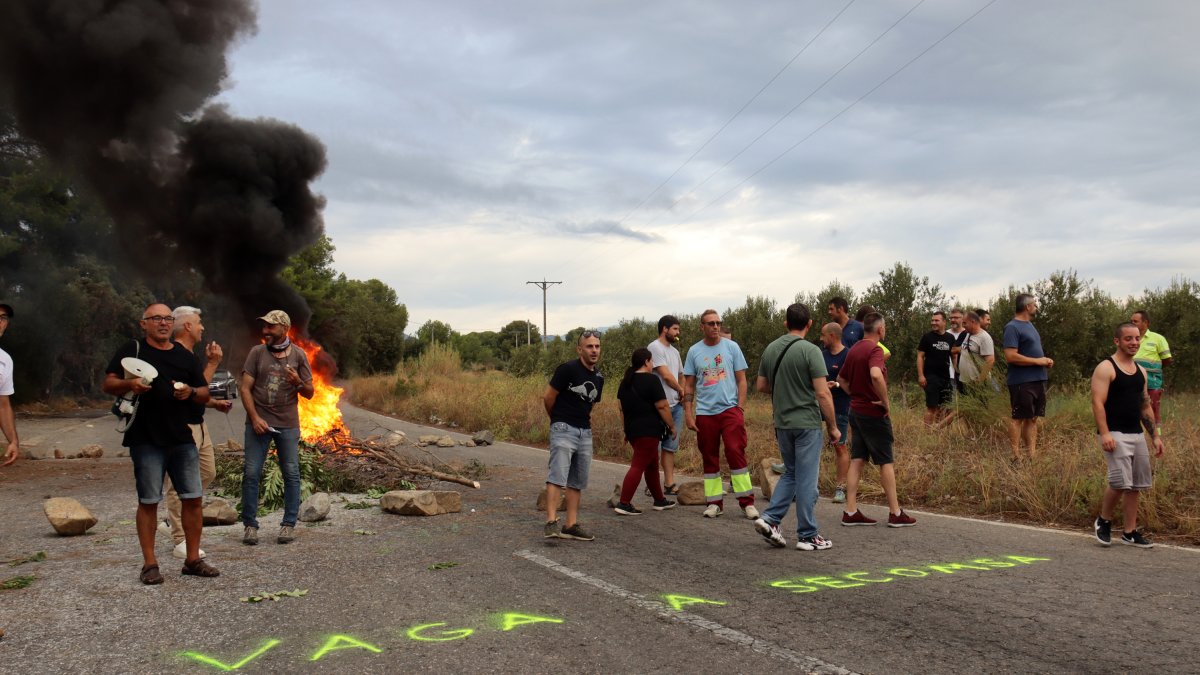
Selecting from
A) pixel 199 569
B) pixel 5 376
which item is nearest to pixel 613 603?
pixel 199 569

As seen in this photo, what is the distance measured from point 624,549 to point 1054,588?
9.49 feet

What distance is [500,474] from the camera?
36.5 feet

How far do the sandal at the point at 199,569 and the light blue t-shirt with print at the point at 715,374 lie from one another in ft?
14.0

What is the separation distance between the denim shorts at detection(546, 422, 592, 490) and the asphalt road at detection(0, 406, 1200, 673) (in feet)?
1.62

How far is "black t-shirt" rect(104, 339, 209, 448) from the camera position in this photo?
5.27 meters

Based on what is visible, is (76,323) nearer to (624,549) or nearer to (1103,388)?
(624,549)

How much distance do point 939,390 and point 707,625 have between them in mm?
7734

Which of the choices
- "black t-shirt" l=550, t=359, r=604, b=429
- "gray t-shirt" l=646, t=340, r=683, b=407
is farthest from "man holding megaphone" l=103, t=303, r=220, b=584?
"gray t-shirt" l=646, t=340, r=683, b=407

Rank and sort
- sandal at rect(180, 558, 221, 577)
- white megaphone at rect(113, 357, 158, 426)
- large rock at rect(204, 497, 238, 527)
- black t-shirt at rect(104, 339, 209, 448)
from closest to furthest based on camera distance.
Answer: white megaphone at rect(113, 357, 158, 426) → black t-shirt at rect(104, 339, 209, 448) → sandal at rect(180, 558, 221, 577) → large rock at rect(204, 497, 238, 527)

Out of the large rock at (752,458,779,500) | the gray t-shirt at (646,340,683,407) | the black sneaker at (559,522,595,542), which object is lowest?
the black sneaker at (559,522,595,542)

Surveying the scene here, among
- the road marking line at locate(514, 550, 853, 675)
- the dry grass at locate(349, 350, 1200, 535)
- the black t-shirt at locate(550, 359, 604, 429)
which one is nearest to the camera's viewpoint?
the road marking line at locate(514, 550, 853, 675)

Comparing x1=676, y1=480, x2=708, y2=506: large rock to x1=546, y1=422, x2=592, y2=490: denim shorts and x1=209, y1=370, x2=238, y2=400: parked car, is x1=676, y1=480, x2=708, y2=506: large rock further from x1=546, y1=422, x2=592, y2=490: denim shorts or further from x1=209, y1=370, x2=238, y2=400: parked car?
x1=209, y1=370, x2=238, y2=400: parked car

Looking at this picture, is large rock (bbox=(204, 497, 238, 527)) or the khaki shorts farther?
large rock (bbox=(204, 497, 238, 527))

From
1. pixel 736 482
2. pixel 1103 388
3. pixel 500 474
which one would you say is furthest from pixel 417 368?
pixel 1103 388
